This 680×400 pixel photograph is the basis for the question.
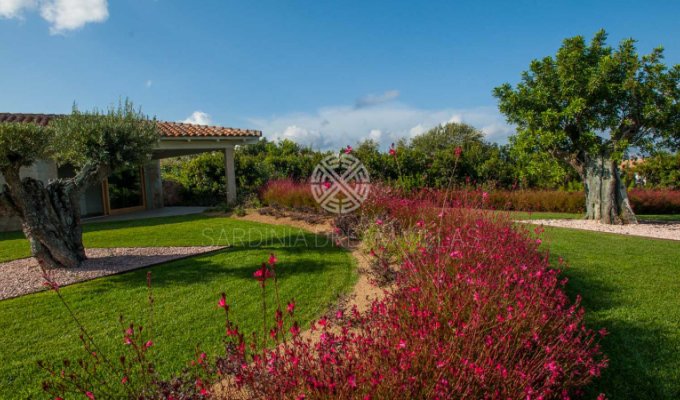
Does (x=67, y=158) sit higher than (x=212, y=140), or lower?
lower

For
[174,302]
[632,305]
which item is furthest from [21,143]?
[632,305]

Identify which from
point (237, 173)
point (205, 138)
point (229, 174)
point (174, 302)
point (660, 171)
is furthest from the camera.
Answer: point (660, 171)

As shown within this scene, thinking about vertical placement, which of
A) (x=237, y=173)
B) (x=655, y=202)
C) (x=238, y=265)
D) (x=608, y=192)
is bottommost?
(x=238, y=265)

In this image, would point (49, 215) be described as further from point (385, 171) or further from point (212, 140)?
point (385, 171)

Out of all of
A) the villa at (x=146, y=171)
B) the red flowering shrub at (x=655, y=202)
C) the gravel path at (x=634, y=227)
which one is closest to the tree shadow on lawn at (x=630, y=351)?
the gravel path at (x=634, y=227)

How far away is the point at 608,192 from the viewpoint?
411 inches

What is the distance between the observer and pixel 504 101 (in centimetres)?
1161

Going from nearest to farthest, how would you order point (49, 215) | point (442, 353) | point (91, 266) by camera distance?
point (442, 353)
point (49, 215)
point (91, 266)

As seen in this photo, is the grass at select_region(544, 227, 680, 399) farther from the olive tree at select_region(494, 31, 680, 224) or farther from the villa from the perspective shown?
the villa

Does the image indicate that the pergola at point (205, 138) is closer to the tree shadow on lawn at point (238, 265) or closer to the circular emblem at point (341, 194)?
the circular emblem at point (341, 194)

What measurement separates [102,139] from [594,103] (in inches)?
480

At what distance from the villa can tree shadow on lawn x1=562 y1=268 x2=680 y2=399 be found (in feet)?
38.8

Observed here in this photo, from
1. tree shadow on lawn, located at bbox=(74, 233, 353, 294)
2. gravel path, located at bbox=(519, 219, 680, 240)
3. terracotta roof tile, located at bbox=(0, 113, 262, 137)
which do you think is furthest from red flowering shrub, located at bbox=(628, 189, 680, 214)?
terracotta roof tile, located at bbox=(0, 113, 262, 137)

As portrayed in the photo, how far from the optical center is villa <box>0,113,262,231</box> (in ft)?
41.2
